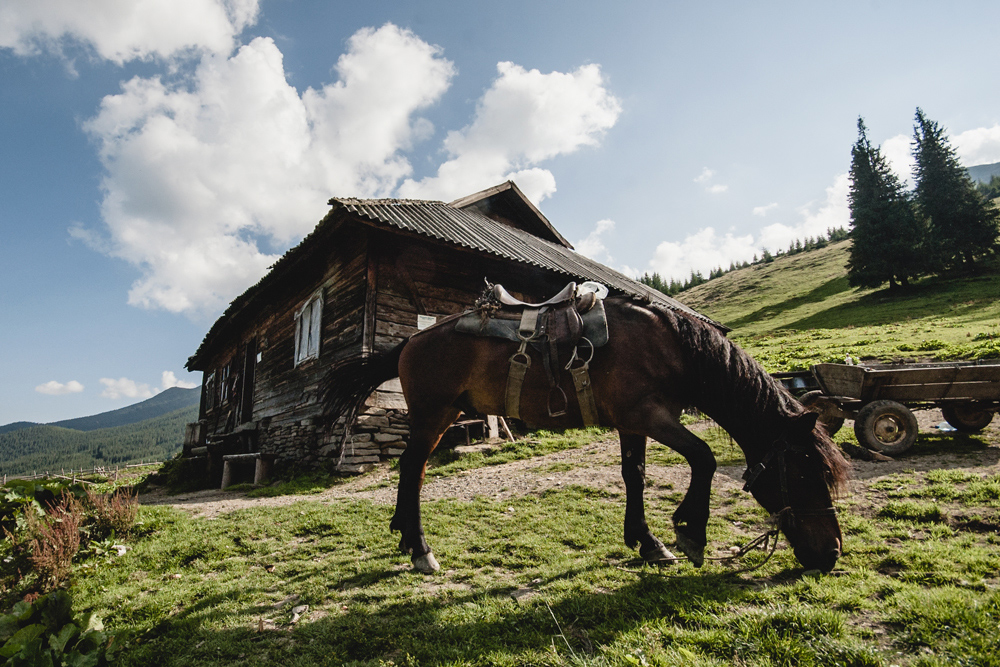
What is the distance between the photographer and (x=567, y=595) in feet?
9.61

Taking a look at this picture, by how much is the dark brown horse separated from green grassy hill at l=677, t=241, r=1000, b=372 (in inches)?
567

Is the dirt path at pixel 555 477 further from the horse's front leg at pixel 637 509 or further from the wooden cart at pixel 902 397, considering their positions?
the horse's front leg at pixel 637 509

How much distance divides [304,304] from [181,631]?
1015 cm

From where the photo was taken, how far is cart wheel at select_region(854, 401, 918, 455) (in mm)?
6453

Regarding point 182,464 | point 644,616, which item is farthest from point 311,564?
point 182,464

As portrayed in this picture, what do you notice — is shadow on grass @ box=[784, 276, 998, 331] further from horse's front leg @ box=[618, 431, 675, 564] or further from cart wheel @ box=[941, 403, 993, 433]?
horse's front leg @ box=[618, 431, 675, 564]

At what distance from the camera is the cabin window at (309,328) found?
36.7 feet

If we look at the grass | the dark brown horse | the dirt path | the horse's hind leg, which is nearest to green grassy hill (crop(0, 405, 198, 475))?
the dirt path

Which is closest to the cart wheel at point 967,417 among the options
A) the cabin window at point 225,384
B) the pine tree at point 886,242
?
the cabin window at point 225,384

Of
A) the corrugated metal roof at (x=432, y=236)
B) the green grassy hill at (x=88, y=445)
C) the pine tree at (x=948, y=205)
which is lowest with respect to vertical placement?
the green grassy hill at (x=88, y=445)

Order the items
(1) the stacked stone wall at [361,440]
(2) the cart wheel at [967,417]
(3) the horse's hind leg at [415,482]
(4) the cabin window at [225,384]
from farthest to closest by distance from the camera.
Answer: (4) the cabin window at [225,384], (1) the stacked stone wall at [361,440], (2) the cart wheel at [967,417], (3) the horse's hind leg at [415,482]

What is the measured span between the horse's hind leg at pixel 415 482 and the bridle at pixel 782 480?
7.89 ft

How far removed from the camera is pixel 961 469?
5.21 meters

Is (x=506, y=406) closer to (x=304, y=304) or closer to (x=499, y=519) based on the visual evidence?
(x=499, y=519)
